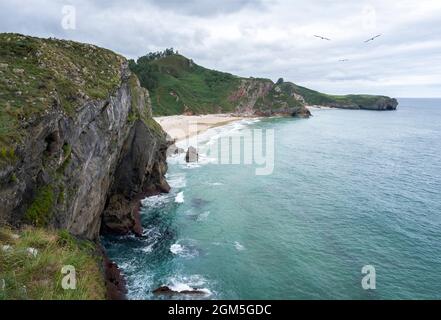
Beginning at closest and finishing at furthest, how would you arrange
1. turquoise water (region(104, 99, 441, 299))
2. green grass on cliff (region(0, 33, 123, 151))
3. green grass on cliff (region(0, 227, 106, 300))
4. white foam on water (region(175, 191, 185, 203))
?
green grass on cliff (region(0, 227, 106, 300)) < green grass on cliff (region(0, 33, 123, 151)) < turquoise water (region(104, 99, 441, 299)) < white foam on water (region(175, 191, 185, 203))

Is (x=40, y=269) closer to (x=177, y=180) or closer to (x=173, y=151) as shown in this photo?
(x=177, y=180)

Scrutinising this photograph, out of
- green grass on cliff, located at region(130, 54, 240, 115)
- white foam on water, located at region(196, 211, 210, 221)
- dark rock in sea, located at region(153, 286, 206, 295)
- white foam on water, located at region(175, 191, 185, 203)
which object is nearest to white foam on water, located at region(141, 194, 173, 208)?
white foam on water, located at region(175, 191, 185, 203)

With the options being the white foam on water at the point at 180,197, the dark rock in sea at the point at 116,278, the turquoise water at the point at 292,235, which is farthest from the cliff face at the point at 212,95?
the dark rock in sea at the point at 116,278

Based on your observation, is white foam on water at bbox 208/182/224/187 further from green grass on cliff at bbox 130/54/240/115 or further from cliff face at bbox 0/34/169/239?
green grass on cliff at bbox 130/54/240/115

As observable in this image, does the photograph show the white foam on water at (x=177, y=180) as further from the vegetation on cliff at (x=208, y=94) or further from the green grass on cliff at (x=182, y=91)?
the vegetation on cliff at (x=208, y=94)

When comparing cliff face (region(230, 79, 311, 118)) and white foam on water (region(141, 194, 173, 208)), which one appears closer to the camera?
white foam on water (region(141, 194, 173, 208))

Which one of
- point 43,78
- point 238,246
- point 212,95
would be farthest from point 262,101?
point 43,78
